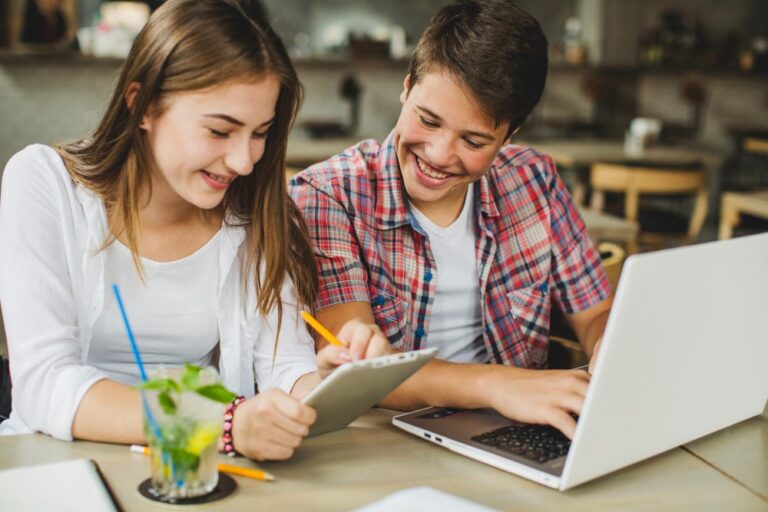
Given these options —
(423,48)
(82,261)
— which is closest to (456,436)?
(82,261)

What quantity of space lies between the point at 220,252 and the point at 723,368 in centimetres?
79

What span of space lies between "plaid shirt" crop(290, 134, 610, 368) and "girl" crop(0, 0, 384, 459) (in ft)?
0.38

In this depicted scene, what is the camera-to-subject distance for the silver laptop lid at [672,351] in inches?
37.0

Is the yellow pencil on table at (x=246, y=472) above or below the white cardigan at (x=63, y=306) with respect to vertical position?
below

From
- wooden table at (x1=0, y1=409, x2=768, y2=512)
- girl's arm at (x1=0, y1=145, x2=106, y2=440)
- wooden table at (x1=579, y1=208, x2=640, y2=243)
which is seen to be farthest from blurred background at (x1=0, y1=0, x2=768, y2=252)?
wooden table at (x1=0, y1=409, x2=768, y2=512)

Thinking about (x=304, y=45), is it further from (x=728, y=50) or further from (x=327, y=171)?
(x=327, y=171)

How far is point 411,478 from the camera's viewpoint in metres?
1.06

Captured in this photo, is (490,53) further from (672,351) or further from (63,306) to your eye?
(63,306)

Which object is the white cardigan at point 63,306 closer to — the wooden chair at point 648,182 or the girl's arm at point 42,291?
the girl's arm at point 42,291

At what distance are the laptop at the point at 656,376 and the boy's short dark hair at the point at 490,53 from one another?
0.57 meters

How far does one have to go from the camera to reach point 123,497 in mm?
970

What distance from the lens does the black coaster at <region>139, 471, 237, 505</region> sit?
3.15ft

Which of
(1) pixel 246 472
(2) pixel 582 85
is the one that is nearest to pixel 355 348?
(1) pixel 246 472

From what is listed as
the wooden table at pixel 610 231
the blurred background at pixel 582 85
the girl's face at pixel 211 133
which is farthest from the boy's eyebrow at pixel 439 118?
the blurred background at pixel 582 85
